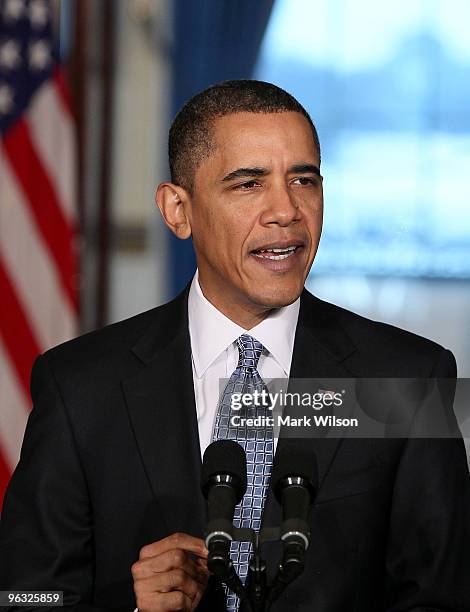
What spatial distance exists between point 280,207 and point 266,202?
0.02 meters

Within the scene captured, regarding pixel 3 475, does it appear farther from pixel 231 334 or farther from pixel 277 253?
pixel 277 253

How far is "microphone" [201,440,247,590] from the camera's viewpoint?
0.85 metres

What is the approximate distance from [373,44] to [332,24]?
0.12m

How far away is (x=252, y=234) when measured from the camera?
49.2 inches

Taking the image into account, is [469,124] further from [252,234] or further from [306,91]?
[252,234]

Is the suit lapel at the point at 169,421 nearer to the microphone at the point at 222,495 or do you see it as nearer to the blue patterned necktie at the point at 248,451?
the blue patterned necktie at the point at 248,451

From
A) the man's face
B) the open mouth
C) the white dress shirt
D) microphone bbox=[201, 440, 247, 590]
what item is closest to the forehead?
the man's face

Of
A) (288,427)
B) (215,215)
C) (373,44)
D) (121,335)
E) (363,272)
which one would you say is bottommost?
(288,427)

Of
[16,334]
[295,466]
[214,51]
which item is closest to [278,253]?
[295,466]

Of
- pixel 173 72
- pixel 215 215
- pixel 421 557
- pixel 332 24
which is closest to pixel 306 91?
pixel 332 24

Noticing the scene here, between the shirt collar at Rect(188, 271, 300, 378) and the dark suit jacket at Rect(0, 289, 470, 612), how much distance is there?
0.02 m

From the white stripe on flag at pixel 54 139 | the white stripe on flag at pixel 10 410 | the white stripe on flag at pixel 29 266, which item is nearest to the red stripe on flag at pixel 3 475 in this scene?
the white stripe on flag at pixel 10 410

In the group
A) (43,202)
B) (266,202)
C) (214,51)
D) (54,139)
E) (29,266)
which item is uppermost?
(214,51)

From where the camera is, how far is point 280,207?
1220 millimetres
